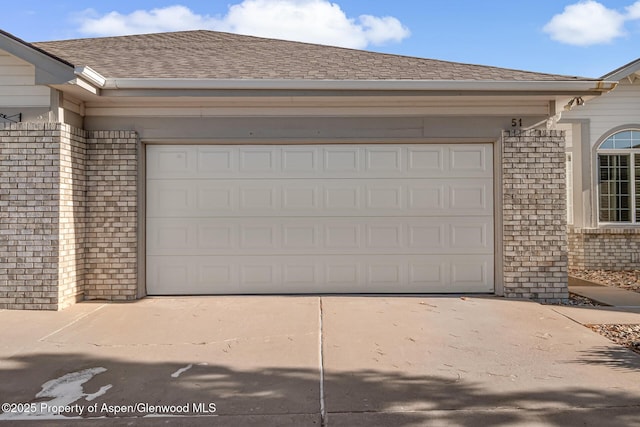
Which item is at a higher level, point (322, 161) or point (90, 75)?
point (90, 75)

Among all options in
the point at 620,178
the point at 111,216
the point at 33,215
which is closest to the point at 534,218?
the point at 620,178

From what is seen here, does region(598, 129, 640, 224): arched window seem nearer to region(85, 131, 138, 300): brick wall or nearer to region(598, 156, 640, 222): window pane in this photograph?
region(598, 156, 640, 222): window pane

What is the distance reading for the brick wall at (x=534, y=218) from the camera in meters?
7.29

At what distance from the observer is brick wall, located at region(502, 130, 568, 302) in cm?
729

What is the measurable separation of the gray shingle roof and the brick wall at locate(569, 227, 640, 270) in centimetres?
526

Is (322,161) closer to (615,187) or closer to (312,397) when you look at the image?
(312,397)

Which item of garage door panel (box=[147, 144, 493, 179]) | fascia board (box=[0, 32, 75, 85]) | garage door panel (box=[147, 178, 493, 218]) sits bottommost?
garage door panel (box=[147, 178, 493, 218])

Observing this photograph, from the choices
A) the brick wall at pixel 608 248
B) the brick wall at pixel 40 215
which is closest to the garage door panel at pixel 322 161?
the brick wall at pixel 40 215

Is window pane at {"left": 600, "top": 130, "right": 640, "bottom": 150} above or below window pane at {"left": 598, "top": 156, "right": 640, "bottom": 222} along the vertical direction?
above

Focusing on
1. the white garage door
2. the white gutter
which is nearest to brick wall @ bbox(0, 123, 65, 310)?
the white gutter

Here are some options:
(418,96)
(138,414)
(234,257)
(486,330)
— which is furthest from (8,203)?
(486,330)

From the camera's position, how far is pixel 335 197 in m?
7.49

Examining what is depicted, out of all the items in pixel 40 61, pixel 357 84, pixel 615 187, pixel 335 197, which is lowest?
pixel 335 197

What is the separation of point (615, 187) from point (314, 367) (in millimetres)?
9883
